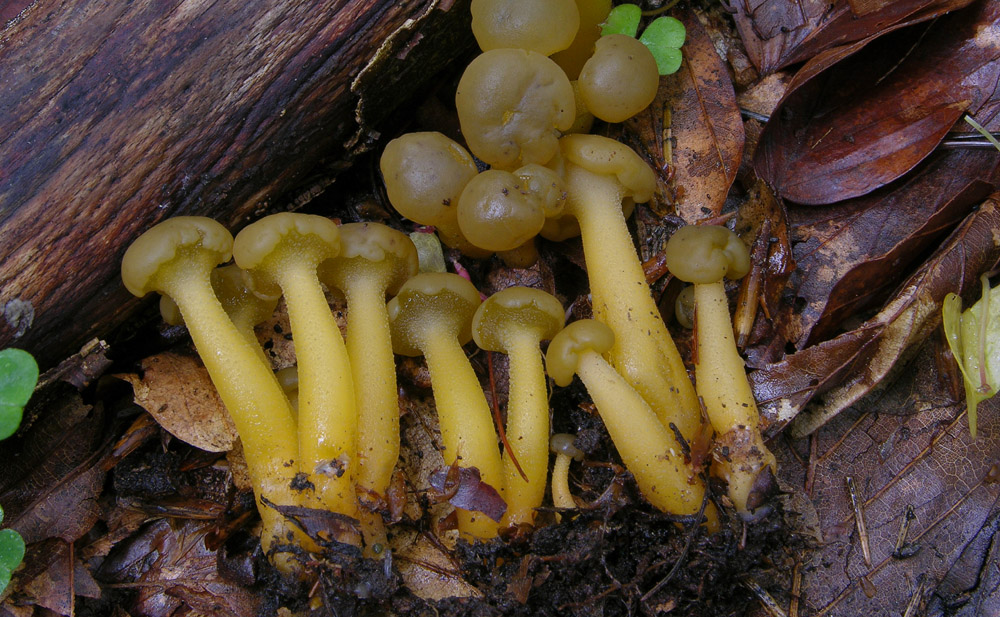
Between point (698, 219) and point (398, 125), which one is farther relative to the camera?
point (398, 125)

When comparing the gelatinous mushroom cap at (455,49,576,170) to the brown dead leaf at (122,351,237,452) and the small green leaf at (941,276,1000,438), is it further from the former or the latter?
the small green leaf at (941,276,1000,438)

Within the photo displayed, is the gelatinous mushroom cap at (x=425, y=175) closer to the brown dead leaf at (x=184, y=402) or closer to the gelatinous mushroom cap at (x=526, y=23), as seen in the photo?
the gelatinous mushroom cap at (x=526, y=23)

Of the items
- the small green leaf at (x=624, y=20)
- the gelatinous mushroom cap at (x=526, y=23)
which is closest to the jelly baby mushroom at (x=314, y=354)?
the gelatinous mushroom cap at (x=526, y=23)

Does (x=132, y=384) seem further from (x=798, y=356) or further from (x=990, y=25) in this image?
(x=990, y=25)

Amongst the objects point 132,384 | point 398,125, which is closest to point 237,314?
point 132,384

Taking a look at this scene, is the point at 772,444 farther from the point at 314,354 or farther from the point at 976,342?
the point at 314,354

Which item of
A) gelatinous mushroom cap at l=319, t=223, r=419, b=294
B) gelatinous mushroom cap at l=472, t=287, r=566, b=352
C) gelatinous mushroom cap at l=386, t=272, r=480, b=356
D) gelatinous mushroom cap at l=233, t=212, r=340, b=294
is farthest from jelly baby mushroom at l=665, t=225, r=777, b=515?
gelatinous mushroom cap at l=233, t=212, r=340, b=294

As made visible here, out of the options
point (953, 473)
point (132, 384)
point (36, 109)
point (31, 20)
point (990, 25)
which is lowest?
point (953, 473)

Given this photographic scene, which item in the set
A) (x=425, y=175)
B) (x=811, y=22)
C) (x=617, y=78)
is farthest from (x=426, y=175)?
(x=811, y=22)

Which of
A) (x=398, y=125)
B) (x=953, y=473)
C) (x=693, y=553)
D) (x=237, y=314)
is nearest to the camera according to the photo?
(x=693, y=553)
